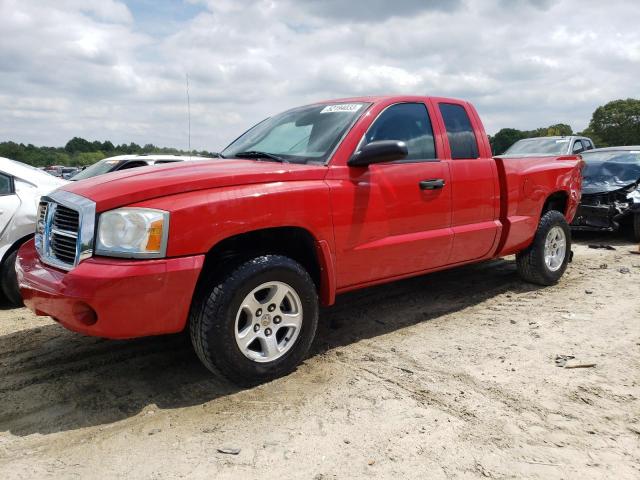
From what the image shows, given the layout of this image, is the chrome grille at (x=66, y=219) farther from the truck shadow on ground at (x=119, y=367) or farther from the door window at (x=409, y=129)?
the door window at (x=409, y=129)

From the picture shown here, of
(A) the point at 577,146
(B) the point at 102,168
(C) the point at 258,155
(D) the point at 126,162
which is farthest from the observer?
(A) the point at 577,146

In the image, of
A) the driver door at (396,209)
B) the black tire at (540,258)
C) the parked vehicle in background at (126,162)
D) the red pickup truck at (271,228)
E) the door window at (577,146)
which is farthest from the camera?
the door window at (577,146)

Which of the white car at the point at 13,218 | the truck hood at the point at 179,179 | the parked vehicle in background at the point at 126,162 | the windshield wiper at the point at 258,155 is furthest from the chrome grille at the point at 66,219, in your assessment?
the parked vehicle in background at the point at 126,162

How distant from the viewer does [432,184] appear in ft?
13.5

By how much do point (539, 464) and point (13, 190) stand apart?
16.8ft

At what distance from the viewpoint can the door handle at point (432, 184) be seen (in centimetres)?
405

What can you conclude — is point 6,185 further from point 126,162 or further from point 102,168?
point 102,168

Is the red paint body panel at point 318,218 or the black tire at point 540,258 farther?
the black tire at point 540,258

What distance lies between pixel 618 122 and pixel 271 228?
6336 cm

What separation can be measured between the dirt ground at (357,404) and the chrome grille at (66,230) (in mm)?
844

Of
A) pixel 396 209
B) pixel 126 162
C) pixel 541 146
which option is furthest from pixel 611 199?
pixel 126 162

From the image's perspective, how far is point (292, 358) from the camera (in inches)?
134

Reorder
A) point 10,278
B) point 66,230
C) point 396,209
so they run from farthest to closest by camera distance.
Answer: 1. point 10,278
2. point 396,209
3. point 66,230

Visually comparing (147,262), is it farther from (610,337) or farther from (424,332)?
(610,337)
